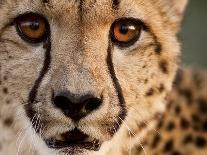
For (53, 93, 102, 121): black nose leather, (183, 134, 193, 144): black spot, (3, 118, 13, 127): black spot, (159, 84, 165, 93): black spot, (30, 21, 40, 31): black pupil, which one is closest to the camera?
(53, 93, 102, 121): black nose leather

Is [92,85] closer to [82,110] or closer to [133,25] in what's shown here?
[82,110]

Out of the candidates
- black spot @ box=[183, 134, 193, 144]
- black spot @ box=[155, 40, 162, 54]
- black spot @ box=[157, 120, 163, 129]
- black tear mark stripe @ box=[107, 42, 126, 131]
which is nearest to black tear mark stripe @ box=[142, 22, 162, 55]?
black spot @ box=[155, 40, 162, 54]

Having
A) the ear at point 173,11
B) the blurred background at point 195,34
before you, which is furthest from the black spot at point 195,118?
the blurred background at point 195,34

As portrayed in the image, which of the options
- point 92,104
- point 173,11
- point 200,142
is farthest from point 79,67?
point 200,142

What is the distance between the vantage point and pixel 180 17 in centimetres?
311

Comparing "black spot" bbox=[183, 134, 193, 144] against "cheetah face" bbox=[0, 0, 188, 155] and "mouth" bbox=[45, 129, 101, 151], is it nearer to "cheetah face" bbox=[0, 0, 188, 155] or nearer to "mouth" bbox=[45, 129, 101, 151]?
"cheetah face" bbox=[0, 0, 188, 155]

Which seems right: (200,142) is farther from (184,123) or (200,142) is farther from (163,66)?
(163,66)

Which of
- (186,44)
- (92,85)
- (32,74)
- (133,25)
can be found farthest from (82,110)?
(186,44)

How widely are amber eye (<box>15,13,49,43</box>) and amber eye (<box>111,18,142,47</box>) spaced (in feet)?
0.82

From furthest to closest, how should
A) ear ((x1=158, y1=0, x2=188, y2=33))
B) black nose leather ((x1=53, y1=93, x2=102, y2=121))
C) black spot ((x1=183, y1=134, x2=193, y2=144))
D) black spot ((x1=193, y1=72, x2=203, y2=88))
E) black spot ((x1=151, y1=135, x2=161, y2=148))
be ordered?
black spot ((x1=193, y1=72, x2=203, y2=88)) → black spot ((x1=183, y1=134, x2=193, y2=144)) → black spot ((x1=151, y1=135, x2=161, y2=148)) → ear ((x1=158, y1=0, x2=188, y2=33)) → black nose leather ((x1=53, y1=93, x2=102, y2=121))

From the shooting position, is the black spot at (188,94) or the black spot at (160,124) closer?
the black spot at (160,124)

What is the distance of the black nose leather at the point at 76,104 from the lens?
7.86 ft

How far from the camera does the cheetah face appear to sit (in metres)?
2.46

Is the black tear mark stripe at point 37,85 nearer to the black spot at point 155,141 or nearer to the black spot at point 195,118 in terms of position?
the black spot at point 155,141
